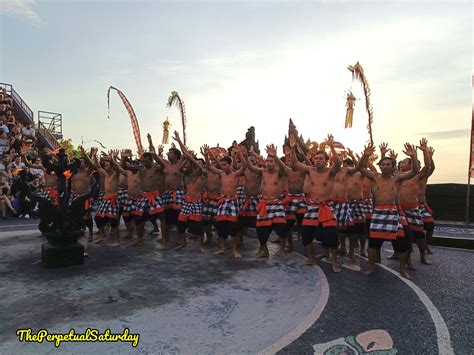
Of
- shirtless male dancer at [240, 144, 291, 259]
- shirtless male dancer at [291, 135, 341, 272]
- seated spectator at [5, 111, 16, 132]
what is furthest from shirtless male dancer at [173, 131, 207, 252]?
seated spectator at [5, 111, 16, 132]

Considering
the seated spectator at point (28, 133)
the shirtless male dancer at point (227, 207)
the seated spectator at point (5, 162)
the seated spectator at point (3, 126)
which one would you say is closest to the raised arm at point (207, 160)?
the shirtless male dancer at point (227, 207)

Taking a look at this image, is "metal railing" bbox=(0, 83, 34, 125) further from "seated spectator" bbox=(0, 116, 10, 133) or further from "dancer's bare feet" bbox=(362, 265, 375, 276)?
"dancer's bare feet" bbox=(362, 265, 375, 276)

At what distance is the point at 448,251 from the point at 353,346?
638 cm

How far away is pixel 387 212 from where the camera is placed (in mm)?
6113

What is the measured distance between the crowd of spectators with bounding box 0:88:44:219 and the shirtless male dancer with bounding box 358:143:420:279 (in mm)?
7758

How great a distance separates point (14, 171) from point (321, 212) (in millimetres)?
13811

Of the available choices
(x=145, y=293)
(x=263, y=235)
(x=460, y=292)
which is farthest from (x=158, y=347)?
(x=460, y=292)

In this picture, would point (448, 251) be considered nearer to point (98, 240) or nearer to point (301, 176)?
point (301, 176)

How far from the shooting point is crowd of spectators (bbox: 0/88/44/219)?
535 inches

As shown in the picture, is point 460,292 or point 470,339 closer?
point 470,339

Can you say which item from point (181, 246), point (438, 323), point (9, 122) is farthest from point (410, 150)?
point (9, 122)

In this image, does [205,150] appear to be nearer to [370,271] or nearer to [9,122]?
[370,271]

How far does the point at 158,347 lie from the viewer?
328cm

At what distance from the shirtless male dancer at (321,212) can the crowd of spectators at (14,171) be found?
21.8ft
